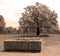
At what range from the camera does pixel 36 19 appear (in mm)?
37875

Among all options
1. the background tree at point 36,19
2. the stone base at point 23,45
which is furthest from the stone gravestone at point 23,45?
the background tree at point 36,19

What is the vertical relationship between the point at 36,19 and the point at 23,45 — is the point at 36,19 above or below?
above

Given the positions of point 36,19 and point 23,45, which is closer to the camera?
point 23,45

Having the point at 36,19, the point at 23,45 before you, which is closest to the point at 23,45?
Answer: the point at 23,45

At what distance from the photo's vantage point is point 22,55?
1404cm

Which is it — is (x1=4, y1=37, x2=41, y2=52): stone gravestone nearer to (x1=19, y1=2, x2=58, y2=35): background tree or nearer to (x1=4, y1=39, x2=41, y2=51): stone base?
(x1=4, y1=39, x2=41, y2=51): stone base

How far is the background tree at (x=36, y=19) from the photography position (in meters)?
37.7

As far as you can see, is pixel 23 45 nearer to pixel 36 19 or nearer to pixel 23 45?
pixel 23 45

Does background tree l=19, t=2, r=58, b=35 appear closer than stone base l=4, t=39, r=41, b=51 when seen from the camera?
No

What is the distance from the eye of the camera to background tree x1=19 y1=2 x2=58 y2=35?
37.7 metres

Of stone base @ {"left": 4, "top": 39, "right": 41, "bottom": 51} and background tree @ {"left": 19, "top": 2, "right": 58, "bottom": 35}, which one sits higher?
background tree @ {"left": 19, "top": 2, "right": 58, "bottom": 35}

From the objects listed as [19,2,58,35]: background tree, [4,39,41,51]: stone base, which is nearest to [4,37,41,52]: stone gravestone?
[4,39,41,51]: stone base

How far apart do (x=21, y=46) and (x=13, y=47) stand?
67 cm

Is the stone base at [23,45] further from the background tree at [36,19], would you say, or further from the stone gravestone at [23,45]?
the background tree at [36,19]
